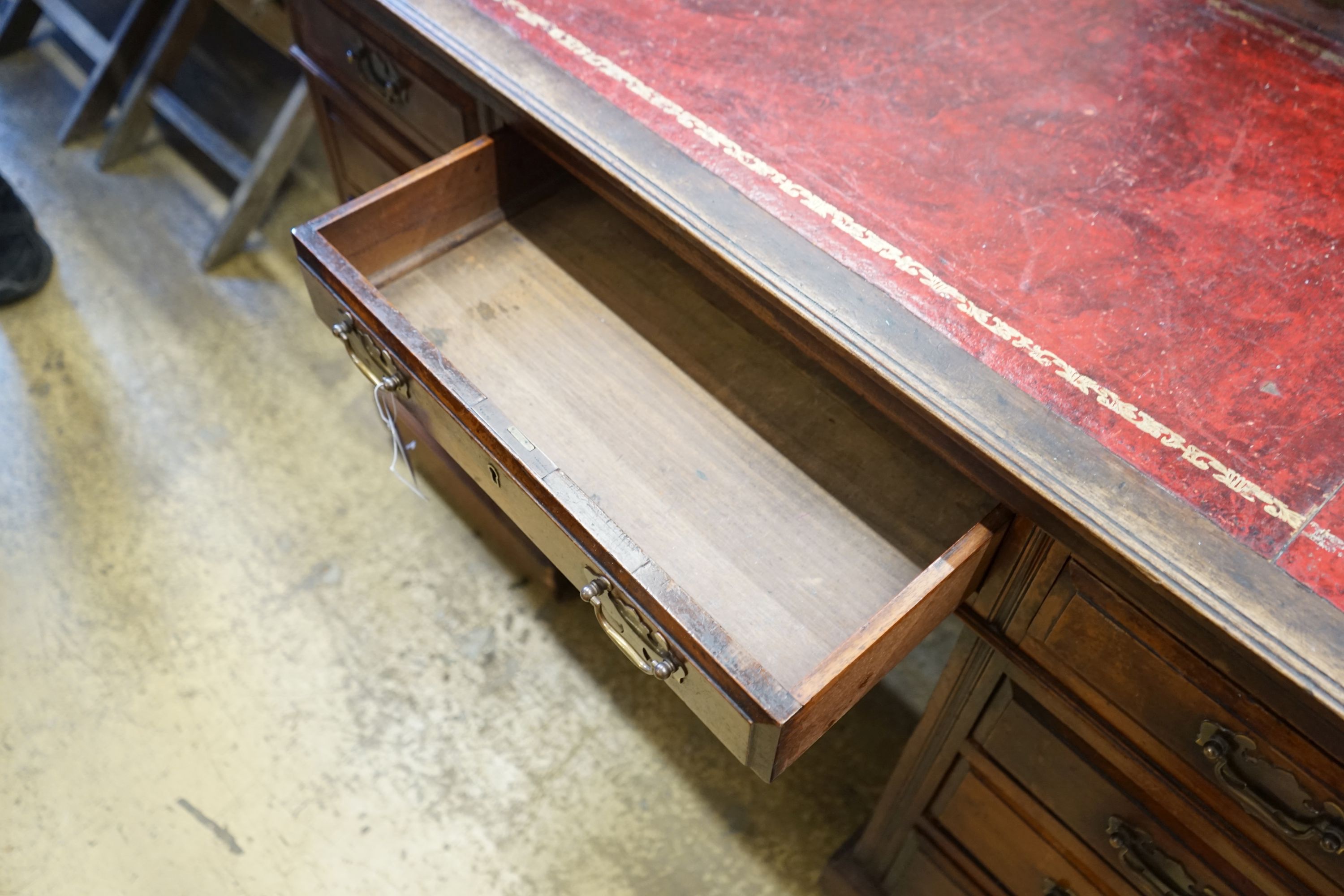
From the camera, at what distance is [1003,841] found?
1210 mm

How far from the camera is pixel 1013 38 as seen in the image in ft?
3.99

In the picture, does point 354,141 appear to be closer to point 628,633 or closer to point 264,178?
point 264,178

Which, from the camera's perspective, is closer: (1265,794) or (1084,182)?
(1265,794)

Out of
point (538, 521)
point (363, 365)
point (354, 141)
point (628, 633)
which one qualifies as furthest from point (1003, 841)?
point (354, 141)

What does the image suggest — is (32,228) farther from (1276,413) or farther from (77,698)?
(1276,413)

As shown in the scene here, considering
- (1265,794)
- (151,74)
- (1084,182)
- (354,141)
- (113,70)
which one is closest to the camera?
(1265,794)

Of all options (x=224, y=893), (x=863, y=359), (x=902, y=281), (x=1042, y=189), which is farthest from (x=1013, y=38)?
(x=224, y=893)

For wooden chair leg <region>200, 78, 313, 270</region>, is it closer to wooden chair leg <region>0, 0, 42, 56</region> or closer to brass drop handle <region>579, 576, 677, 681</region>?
wooden chair leg <region>0, 0, 42, 56</region>

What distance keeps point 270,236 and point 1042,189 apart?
→ 191 centimetres

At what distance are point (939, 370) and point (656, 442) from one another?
309 mm

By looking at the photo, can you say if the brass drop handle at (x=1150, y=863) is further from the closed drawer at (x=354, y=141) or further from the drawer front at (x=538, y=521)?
the closed drawer at (x=354, y=141)

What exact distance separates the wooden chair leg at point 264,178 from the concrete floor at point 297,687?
244 millimetres

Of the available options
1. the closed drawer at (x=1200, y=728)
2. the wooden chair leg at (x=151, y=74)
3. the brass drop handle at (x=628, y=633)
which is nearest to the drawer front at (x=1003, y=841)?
the closed drawer at (x=1200, y=728)

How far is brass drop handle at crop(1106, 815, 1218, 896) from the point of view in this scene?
994 mm
